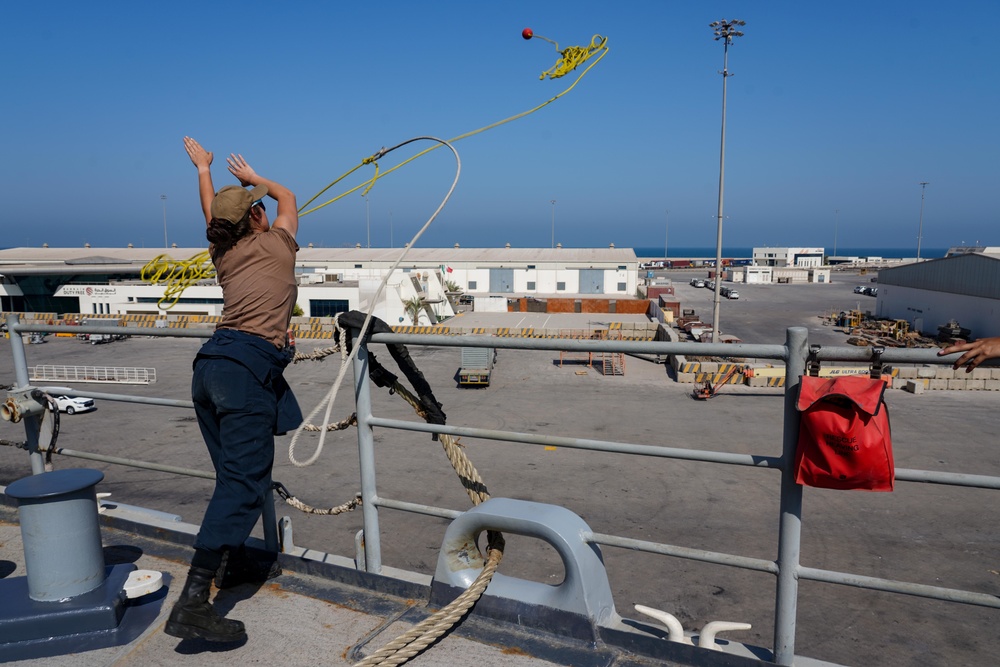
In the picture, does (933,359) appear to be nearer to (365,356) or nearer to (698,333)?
(365,356)

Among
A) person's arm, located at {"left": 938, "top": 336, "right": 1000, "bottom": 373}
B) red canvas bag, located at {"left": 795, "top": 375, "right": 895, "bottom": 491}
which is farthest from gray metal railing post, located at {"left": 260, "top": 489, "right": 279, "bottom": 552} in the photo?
person's arm, located at {"left": 938, "top": 336, "right": 1000, "bottom": 373}

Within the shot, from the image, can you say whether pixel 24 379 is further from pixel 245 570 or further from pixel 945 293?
pixel 945 293

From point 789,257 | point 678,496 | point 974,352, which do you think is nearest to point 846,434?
point 974,352

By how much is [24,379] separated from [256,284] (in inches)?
79.1

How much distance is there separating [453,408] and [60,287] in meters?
35.2

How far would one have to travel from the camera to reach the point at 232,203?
2.69 meters

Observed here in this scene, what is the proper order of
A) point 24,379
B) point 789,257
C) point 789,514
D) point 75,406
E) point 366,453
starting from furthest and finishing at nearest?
1. point 789,257
2. point 75,406
3. point 24,379
4. point 366,453
5. point 789,514

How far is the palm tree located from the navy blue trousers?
35660mm

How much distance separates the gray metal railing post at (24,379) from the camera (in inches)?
140

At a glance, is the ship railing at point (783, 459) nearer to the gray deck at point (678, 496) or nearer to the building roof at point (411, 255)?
the gray deck at point (678, 496)

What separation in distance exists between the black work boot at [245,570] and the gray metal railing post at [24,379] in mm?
1340

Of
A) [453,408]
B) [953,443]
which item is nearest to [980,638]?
[953,443]

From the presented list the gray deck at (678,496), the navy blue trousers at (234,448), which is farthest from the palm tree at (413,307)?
the navy blue trousers at (234,448)

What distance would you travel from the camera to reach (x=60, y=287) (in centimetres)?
4275
